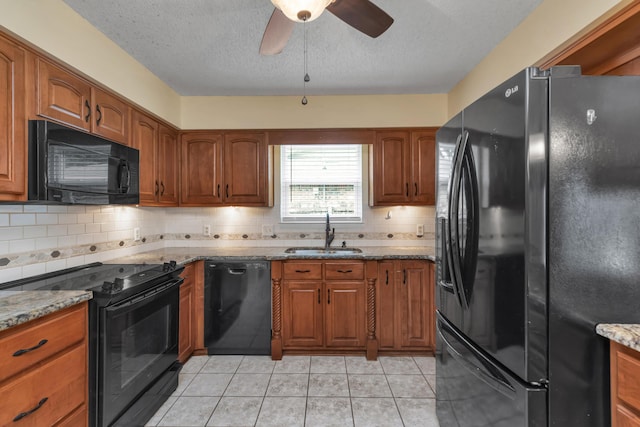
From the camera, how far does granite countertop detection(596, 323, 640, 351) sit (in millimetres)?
953

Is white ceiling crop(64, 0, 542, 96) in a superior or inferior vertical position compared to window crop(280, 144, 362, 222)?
superior

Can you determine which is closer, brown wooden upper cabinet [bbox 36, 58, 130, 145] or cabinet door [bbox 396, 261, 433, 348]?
brown wooden upper cabinet [bbox 36, 58, 130, 145]

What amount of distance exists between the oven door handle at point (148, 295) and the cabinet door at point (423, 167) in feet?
7.57

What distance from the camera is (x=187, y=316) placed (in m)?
2.69

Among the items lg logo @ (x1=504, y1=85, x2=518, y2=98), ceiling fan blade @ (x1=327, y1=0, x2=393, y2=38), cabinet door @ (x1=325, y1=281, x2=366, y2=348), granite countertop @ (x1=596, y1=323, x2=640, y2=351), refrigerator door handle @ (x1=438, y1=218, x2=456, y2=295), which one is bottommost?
cabinet door @ (x1=325, y1=281, x2=366, y2=348)

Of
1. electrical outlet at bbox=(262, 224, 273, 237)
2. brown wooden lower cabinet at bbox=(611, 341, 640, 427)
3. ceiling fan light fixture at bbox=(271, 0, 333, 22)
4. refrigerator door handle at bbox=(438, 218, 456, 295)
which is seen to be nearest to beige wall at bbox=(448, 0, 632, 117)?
refrigerator door handle at bbox=(438, 218, 456, 295)

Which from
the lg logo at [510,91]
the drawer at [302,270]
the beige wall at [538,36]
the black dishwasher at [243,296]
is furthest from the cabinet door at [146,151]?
the beige wall at [538,36]

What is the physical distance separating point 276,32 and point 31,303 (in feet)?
5.88

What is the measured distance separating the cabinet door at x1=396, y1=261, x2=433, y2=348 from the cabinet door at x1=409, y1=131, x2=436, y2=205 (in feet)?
2.34

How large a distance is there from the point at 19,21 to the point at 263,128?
1892 millimetres

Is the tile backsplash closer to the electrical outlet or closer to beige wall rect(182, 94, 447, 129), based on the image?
the electrical outlet

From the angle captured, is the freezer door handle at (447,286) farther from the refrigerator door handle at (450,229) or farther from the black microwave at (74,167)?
the black microwave at (74,167)

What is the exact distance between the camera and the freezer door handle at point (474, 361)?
3.98 ft

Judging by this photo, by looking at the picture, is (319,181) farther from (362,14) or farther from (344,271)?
(362,14)
